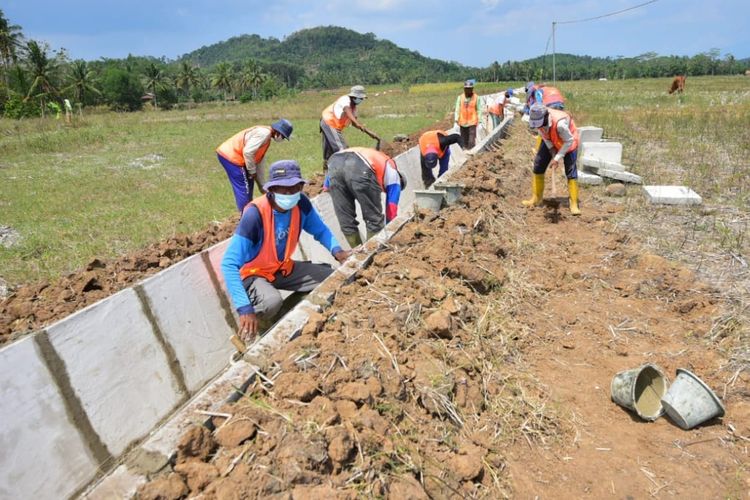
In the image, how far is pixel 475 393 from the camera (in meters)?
2.62

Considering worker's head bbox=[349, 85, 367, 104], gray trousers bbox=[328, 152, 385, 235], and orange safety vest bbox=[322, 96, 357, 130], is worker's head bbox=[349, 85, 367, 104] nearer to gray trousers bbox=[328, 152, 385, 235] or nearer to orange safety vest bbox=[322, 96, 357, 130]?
orange safety vest bbox=[322, 96, 357, 130]

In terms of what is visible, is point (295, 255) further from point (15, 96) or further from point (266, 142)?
point (15, 96)

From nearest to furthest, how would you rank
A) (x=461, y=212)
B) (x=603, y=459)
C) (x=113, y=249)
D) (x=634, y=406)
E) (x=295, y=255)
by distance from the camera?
1. (x=603, y=459)
2. (x=634, y=406)
3. (x=461, y=212)
4. (x=295, y=255)
5. (x=113, y=249)

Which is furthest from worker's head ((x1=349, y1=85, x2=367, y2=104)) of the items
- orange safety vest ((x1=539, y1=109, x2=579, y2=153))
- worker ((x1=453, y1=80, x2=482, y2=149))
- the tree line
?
the tree line

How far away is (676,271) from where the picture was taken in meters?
4.23

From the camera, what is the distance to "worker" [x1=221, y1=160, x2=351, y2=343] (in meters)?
3.29

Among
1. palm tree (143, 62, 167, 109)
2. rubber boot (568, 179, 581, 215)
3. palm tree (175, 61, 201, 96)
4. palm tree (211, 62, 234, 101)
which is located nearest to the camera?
rubber boot (568, 179, 581, 215)

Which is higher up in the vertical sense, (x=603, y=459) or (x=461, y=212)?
(x=461, y=212)

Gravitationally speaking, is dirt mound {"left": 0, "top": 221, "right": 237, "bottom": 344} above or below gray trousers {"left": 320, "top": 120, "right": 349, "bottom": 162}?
below

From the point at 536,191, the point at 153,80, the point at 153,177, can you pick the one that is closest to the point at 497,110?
the point at 536,191

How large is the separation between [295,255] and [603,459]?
357 cm

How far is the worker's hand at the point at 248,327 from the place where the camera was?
3.24 metres

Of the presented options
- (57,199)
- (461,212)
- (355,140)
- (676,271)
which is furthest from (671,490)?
(355,140)

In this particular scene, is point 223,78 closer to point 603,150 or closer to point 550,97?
point 550,97
